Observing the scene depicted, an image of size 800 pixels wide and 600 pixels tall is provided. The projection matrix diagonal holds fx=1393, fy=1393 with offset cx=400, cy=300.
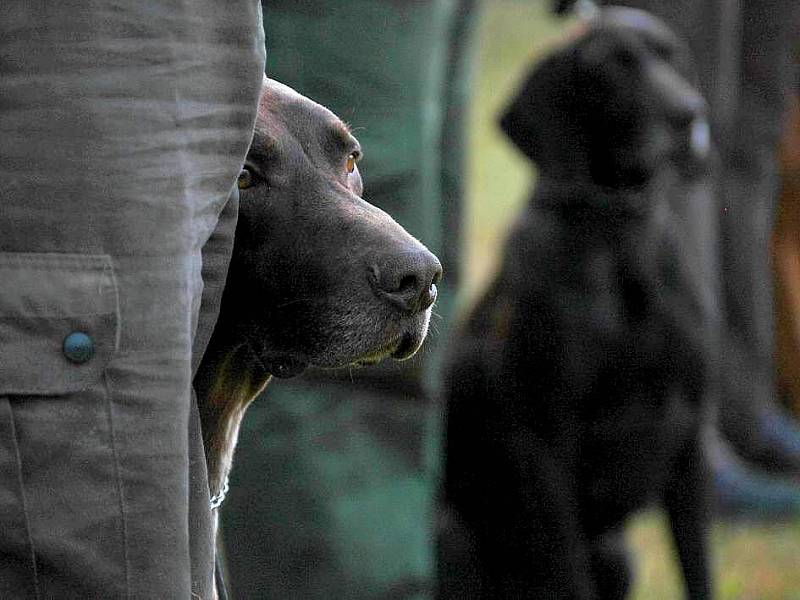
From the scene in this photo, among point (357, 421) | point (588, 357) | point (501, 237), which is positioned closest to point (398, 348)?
point (357, 421)

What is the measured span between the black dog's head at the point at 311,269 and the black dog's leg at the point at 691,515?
2381mm

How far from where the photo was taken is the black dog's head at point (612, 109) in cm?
426

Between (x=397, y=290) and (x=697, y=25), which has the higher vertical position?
(x=397, y=290)

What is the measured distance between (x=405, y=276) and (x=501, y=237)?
297 centimetres

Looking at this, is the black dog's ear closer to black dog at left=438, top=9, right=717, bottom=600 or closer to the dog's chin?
black dog at left=438, top=9, right=717, bottom=600

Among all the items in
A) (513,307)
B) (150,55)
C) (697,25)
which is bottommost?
(513,307)

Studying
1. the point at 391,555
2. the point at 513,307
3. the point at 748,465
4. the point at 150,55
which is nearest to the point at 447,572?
the point at 513,307

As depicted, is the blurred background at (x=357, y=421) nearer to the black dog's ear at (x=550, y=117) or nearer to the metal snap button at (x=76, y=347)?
the black dog's ear at (x=550, y=117)

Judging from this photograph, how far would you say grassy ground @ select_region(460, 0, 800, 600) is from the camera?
4699 mm

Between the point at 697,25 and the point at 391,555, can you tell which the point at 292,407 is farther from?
the point at 697,25

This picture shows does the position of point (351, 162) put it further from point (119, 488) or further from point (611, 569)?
point (611, 569)

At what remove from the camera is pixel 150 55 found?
59.2 inches

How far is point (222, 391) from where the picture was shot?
83.7 inches

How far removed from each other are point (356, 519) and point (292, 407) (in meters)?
0.29
